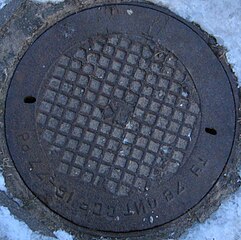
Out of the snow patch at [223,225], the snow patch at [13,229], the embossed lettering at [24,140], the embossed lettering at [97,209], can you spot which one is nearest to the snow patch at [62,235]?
the snow patch at [13,229]

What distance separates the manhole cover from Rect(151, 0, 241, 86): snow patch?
0.10 m

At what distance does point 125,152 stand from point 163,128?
0.20 m

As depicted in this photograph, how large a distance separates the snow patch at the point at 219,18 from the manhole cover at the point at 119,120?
0.10m

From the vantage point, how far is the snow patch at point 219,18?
2.12 meters

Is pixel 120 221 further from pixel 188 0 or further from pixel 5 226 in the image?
pixel 188 0

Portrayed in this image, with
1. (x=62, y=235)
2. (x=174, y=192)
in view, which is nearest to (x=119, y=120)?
(x=174, y=192)

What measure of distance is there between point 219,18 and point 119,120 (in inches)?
26.5

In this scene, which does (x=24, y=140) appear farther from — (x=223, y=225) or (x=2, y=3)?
(x=223, y=225)

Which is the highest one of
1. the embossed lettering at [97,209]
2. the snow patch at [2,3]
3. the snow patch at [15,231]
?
the snow patch at [2,3]

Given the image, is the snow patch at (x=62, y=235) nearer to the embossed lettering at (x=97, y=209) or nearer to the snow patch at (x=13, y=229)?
the snow patch at (x=13, y=229)

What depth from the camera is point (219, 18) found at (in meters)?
2.15

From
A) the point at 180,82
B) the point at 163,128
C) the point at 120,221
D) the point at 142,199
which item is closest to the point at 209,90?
the point at 180,82

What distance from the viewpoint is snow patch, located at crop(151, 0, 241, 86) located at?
2.12m

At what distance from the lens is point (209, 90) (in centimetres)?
206
